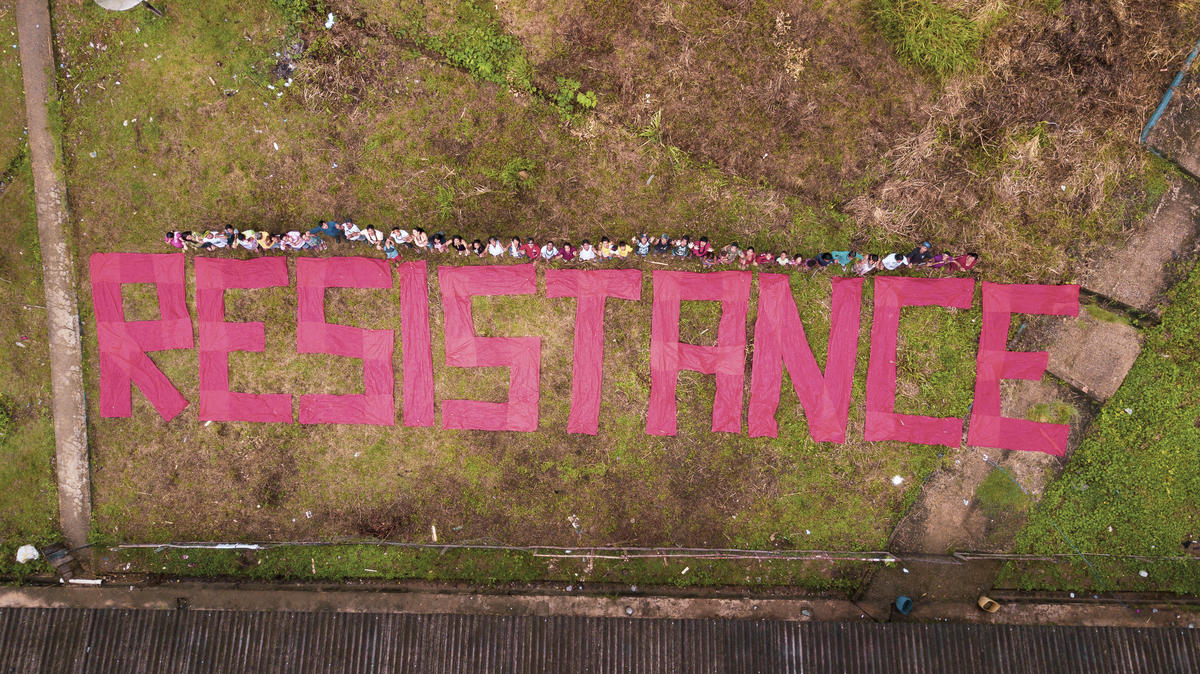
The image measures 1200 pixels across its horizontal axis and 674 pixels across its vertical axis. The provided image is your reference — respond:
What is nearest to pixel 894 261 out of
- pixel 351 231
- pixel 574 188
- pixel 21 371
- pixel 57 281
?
pixel 574 188

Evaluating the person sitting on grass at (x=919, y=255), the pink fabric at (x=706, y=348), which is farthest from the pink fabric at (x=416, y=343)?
the person sitting on grass at (x=919, y=255)

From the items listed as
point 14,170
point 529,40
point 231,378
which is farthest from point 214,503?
point 529,40

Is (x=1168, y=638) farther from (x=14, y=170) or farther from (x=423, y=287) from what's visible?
(x=14, y=170)

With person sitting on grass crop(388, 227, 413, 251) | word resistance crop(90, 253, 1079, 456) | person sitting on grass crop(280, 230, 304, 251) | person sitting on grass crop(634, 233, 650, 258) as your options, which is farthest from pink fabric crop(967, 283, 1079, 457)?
person sitting on grass crop(280, 230, 304, 251)

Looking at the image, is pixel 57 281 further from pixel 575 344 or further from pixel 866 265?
pixel 866 265

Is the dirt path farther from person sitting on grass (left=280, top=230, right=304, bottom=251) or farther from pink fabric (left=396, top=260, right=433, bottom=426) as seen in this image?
pink fabric (left=396, top=260, right=433, bottom=426)

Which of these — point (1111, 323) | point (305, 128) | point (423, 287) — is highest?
point (305, 128)
